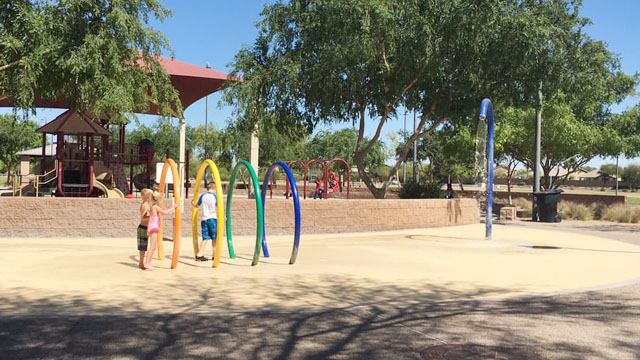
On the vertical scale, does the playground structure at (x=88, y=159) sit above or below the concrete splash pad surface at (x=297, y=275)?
above

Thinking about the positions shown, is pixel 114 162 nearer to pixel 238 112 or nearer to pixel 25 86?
pixel 238 112

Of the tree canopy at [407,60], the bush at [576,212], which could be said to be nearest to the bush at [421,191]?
the tree canopy at [407,60]

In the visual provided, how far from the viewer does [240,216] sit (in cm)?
1647

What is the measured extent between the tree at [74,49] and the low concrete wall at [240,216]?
105 inches

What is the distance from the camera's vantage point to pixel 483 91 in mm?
21641

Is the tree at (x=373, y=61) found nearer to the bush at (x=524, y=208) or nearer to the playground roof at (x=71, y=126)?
the playground roof at (x=71, y=126)

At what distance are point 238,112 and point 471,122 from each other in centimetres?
887

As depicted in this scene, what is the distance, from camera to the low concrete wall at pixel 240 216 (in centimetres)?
1484

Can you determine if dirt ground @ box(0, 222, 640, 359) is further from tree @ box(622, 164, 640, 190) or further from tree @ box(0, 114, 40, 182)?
tree @ box(622, 164, 640, 190)

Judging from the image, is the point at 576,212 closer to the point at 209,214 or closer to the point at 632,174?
the point at 209,214

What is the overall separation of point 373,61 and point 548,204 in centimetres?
986

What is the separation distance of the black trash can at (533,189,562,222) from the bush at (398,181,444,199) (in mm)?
4145

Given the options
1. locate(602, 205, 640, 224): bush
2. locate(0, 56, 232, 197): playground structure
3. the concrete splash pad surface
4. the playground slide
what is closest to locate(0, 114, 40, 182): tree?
locate(0, 56, 232, 197): playground structure

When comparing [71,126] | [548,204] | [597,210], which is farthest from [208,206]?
[597,210]
